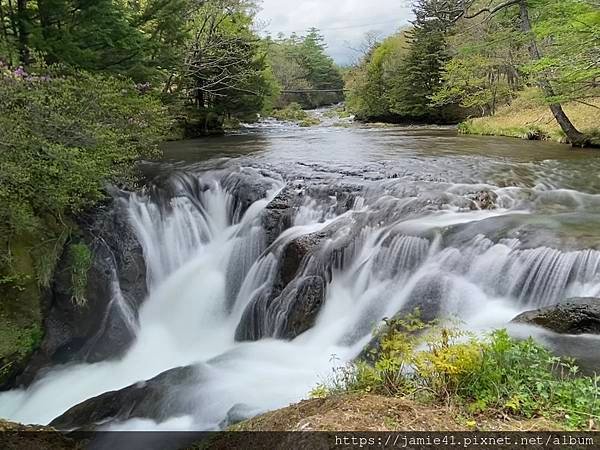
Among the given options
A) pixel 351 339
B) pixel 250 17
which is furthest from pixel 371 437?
pixel 250 17

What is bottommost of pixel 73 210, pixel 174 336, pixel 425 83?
pixel 174 336

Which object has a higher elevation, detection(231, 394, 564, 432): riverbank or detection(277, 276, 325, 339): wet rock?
detection(231, 394, 564, 432): riverbank

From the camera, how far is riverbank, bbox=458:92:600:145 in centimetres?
1650

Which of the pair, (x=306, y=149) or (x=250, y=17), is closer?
(x=306, y=149)

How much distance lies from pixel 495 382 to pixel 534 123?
60.5 ft

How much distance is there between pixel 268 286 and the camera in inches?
290

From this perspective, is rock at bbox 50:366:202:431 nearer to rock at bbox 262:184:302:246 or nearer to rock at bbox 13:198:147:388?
rock at bbox 13:198:147:388

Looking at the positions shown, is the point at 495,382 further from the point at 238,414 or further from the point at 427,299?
the point at 427,299

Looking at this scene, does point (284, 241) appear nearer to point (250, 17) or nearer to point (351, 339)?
point (351, 339)

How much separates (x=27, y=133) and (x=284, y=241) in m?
3.99

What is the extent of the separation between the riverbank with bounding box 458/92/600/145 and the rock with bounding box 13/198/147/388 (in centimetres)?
1390

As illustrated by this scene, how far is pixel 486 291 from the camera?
5820mm

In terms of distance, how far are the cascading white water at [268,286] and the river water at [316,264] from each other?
0.07 ft

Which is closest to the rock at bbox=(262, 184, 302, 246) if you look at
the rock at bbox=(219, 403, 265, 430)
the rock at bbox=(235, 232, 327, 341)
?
the rock at bbox=(235, 232, 327, 341)
